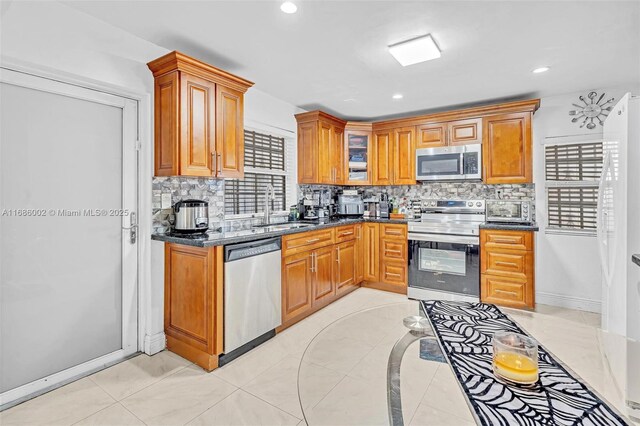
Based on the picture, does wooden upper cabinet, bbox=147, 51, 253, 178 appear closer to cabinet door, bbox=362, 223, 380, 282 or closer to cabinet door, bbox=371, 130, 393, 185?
cabinet door, bbox=362, 223, 380, 282

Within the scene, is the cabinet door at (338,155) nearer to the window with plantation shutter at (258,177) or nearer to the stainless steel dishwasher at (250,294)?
the window with plantation shutter at (258,177)

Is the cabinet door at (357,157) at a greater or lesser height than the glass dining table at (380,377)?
greater

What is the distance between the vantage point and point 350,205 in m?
4.72

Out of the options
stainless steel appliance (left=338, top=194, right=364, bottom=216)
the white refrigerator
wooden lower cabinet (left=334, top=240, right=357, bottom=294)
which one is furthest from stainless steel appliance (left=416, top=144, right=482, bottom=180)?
A: the white refrigerator

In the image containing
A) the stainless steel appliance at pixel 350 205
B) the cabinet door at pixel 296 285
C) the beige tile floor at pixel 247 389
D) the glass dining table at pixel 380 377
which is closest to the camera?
the glass dining table at pixel 380 377

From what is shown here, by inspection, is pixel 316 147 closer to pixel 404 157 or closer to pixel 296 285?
pixel 404 157

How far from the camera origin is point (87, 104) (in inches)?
91.7

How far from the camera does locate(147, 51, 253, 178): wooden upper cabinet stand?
2.48m

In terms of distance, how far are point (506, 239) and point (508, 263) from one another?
27cm

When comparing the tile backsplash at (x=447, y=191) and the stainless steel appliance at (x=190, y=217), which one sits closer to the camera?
the stainless steel appliance at (x=190, y=217)

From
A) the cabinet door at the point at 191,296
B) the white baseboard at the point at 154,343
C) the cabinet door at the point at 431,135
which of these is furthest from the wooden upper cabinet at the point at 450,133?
the white baseboard at the point at 154,343

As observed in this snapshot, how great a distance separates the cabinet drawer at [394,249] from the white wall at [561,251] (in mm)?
1611

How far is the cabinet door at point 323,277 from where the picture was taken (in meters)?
3.46

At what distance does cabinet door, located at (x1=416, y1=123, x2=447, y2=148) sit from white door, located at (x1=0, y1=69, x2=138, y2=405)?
336cm
